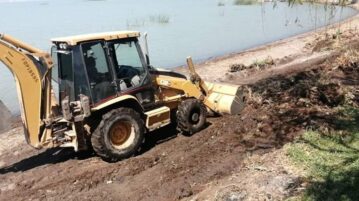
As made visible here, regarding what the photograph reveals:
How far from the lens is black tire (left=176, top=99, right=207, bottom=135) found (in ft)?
30.2

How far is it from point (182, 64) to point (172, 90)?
38.9 ft

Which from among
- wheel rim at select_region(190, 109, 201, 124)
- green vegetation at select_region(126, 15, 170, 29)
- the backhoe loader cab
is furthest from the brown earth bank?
green vegetation at select_region(126, 15, 170, 29)

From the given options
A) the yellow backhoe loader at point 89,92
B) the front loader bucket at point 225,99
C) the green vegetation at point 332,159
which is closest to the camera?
the green vegetation at point 332,159

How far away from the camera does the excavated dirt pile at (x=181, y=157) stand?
7.36 m

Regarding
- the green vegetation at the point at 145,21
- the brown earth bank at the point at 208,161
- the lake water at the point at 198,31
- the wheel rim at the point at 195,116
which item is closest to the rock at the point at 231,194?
the brown earth bank at the point at 208,161

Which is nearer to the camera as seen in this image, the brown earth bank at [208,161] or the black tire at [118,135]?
the brown earth bank at [208,161]

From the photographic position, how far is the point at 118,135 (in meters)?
8.25

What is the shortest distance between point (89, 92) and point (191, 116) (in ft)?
7.58

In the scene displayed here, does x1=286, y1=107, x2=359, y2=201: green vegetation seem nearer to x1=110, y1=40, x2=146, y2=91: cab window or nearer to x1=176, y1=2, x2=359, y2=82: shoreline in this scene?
x1=110, y1=40, x2=146, y2=91: cab window

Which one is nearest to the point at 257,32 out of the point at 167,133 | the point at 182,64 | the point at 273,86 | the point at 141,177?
the point at 182,64

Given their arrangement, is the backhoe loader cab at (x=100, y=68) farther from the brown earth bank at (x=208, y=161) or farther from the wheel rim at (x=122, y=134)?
the brown earth bank at (x=208, y=161)

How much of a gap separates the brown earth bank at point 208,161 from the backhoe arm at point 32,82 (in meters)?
0.96

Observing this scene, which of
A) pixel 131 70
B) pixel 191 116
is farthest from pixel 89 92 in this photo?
pixel 191 116

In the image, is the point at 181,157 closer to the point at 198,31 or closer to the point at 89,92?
the point at 89,92
